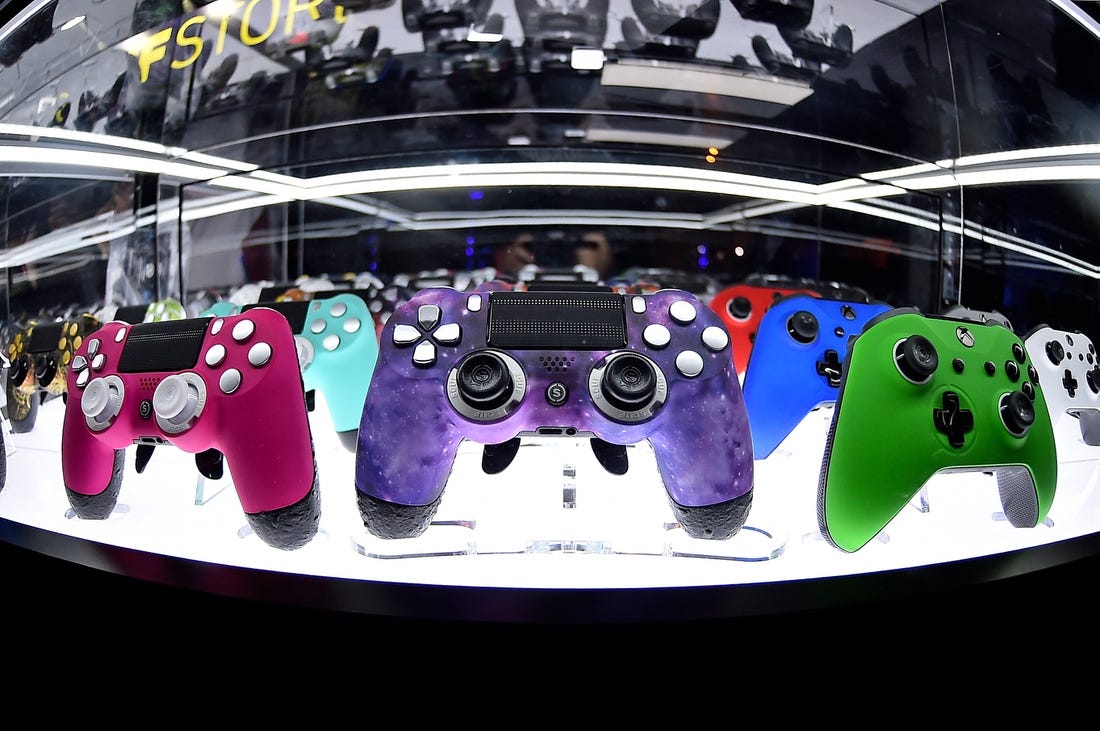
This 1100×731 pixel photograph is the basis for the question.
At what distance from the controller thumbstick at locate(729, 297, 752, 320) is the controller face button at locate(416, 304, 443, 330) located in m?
1.24

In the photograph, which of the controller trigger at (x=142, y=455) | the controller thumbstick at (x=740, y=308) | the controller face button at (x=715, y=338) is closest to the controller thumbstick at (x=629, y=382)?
the controller face button at (x=715, y=338)

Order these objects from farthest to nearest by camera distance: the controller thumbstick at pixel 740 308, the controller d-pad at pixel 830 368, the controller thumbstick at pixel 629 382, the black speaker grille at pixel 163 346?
the controller thumbstick at pixel 740 308, the controller d-pad at pixel 830 368, the black speaker grille at pixel 163 346, the controller thumbstick at pixel 629 382

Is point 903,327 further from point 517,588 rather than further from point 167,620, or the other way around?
point 167,620

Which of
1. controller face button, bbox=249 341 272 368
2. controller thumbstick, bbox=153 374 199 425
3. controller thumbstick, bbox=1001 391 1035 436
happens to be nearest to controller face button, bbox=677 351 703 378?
controller thumbstick, bbox=1001 391 1035 436

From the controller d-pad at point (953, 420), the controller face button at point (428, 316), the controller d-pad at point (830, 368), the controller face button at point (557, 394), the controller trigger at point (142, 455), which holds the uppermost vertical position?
the controller face button at point (428, 316)

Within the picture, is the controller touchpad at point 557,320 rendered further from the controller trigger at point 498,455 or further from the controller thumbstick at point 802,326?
the controller thumbstick at point 802,326

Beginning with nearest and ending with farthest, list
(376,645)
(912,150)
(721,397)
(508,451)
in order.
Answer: (376,645), (721,397), (508,451), (912,150)

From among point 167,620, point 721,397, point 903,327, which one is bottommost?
point 167,620

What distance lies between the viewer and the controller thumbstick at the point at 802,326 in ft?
4.08

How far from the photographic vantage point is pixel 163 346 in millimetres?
920

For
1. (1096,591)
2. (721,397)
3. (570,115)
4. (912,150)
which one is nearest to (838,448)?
Result: (721,397)

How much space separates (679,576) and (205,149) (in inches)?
146

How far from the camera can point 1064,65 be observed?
2.51 metres

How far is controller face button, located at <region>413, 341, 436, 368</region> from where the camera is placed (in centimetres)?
80
